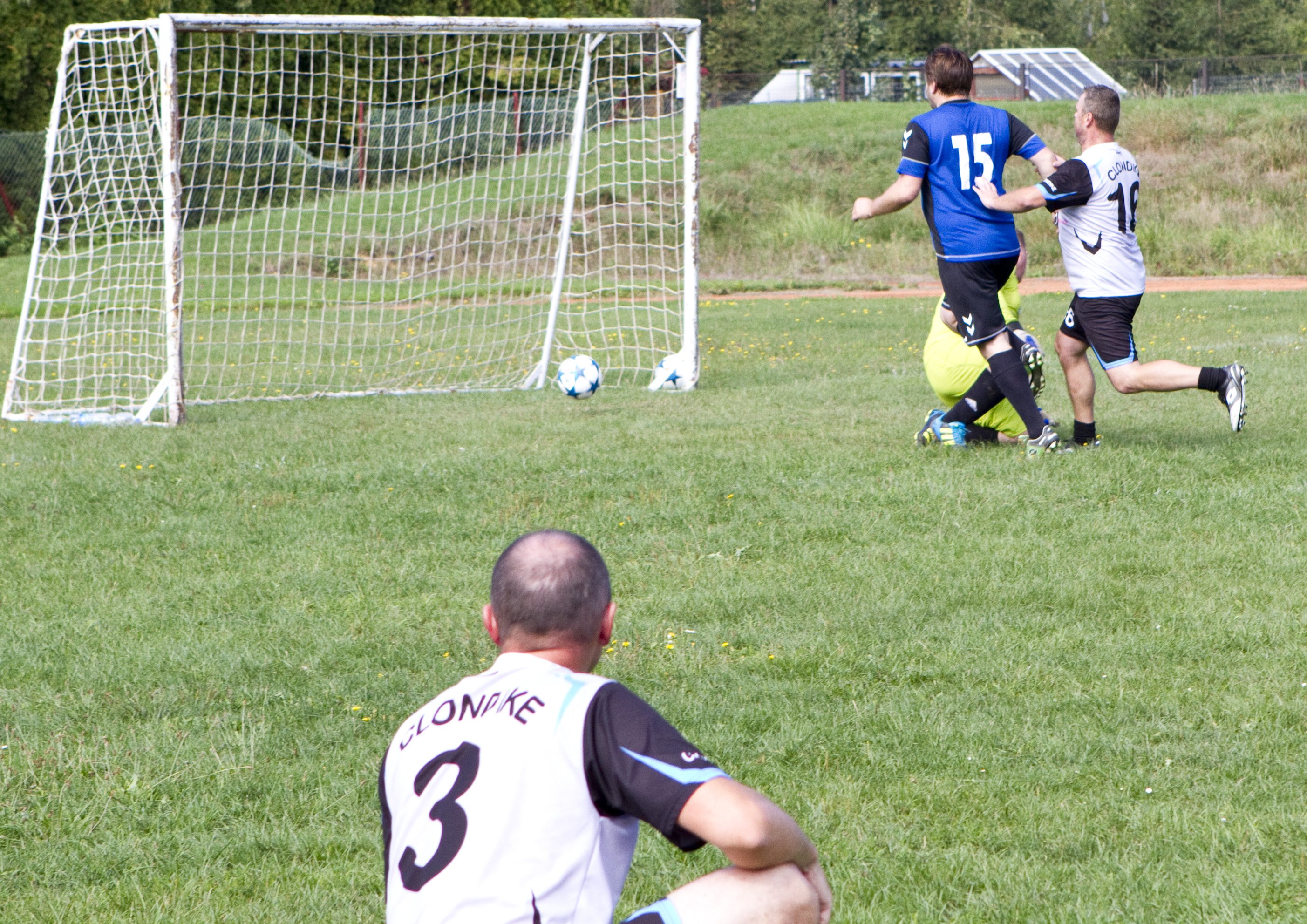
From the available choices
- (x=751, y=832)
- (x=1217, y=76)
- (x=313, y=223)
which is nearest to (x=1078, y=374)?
(x=751, y=832)

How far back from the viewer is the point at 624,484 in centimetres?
697

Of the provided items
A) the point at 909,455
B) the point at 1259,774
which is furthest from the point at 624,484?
the point at 1259,774

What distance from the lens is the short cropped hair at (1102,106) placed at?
720 centimetres

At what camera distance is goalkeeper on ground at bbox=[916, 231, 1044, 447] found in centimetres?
779

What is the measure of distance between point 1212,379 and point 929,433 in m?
1.59

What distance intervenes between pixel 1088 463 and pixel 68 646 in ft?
16.5

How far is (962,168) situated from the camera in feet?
24.2

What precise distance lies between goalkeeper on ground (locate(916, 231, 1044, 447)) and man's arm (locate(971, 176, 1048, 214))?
51cm

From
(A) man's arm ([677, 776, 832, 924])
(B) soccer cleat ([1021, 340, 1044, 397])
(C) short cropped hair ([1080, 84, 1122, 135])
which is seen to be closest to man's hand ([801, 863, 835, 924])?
(A) man's arm ([677, 776, 832, 924])

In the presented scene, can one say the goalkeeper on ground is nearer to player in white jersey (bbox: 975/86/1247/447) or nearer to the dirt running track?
player in white jersey (bbox: 975/86/1247/447)

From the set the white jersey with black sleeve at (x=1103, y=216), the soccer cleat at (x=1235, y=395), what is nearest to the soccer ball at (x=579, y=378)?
the white jersey with black sleeve at (x=1103, y=216)

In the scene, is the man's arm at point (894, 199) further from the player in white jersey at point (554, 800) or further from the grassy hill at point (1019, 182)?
the grassy hill at point (1019, 182)

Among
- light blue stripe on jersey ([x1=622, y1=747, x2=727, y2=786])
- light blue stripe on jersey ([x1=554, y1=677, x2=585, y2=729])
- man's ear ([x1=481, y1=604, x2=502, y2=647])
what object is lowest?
light blue stripe on jersey ([x1=622, y1=747, x2=727, y2=786])

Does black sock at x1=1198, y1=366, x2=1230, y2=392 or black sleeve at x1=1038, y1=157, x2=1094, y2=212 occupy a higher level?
black sleeve at x1=1038, y1=157, x2=1094, y2=212
